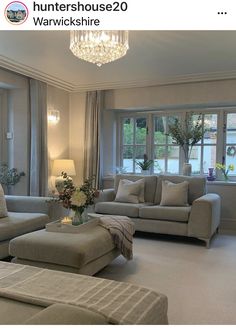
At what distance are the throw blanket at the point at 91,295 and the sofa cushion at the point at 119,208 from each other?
8.67ft

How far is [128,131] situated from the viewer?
6.01 m

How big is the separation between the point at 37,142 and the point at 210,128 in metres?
2.89

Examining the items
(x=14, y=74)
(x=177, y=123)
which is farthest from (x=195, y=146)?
(x=14, y=74)

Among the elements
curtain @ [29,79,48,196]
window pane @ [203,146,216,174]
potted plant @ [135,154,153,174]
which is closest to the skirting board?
window pane @ [203,146,216,174]

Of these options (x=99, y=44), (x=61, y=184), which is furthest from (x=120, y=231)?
(x=99, y=44)

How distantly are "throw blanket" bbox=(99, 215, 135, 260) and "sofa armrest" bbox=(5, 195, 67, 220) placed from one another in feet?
2.97

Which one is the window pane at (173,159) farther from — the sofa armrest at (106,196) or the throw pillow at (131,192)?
the sofa armrest at (106,196)

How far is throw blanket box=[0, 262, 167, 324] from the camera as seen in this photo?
1.38 meters

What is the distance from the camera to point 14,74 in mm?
4746

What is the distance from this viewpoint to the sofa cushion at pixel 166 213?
407 cm

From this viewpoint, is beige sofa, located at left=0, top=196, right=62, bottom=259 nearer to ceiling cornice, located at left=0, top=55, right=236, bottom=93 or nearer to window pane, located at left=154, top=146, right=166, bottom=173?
ceiling cornice, located at left=0, top=55, right=236, bottom=93

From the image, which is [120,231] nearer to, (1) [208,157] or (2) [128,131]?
(1) [208,157]
